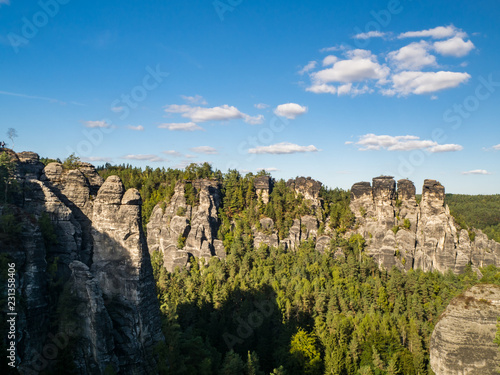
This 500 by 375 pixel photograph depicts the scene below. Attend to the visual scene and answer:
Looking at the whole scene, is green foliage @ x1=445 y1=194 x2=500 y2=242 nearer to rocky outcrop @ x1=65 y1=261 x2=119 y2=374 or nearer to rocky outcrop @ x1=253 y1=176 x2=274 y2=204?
rocky outcrop @ x1=253 y1=176 x2=274 y2=204

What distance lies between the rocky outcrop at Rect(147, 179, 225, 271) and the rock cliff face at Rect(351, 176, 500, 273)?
3621cm

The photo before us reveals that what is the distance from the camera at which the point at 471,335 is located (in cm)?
2508

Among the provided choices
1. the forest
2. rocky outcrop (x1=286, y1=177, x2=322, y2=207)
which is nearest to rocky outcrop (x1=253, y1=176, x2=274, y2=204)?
the forest

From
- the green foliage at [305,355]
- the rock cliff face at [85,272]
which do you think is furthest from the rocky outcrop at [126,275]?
the green foliage at [305,355]

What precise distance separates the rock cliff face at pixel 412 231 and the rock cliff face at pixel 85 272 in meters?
60.0

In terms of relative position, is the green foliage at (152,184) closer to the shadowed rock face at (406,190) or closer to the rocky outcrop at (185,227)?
the rocky outcrop at (185,227)

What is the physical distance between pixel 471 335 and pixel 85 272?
2955cm

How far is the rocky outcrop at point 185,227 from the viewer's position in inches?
2916

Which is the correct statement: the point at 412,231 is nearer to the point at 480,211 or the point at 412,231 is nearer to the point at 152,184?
the point at 152,184

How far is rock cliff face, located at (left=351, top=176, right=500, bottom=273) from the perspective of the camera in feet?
215

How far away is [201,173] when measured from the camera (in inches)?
3775

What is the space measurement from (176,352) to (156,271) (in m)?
44.9

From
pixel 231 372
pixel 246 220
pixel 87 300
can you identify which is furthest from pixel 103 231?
pixel 246 220

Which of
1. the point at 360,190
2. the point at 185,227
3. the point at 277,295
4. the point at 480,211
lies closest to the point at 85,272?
the point at 277,295
